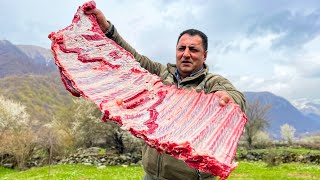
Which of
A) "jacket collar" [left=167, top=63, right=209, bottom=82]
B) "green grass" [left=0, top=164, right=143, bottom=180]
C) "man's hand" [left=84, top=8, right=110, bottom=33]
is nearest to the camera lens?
"jacket collar" [left=167, top=63, right=209, bottom=82]

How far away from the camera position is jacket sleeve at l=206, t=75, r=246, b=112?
4302 mm

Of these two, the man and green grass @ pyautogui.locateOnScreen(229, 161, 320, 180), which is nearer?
the man

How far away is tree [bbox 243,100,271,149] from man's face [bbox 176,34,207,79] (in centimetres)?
7146

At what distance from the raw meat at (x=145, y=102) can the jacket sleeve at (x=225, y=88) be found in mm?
249

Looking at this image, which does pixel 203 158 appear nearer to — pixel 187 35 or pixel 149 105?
pixel 149 105

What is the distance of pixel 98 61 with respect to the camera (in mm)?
5500

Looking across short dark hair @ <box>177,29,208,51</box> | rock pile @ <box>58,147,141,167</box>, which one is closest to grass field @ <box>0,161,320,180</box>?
rock pile @ <box>58,147,141,167</box>

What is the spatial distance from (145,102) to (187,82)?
627 millimetres

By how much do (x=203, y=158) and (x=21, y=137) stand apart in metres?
42.0

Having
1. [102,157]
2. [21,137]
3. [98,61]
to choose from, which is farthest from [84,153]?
[98,61]

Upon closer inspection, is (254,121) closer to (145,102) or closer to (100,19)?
(100,19)

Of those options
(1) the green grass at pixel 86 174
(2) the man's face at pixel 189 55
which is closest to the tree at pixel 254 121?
(1) the green grass at pixel 86 174

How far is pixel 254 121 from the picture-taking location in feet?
262

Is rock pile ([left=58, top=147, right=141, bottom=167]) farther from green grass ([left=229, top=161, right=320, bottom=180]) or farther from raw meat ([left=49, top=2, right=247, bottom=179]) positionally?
raw meat ([left=49, top=2, right=247, bottom=179])
